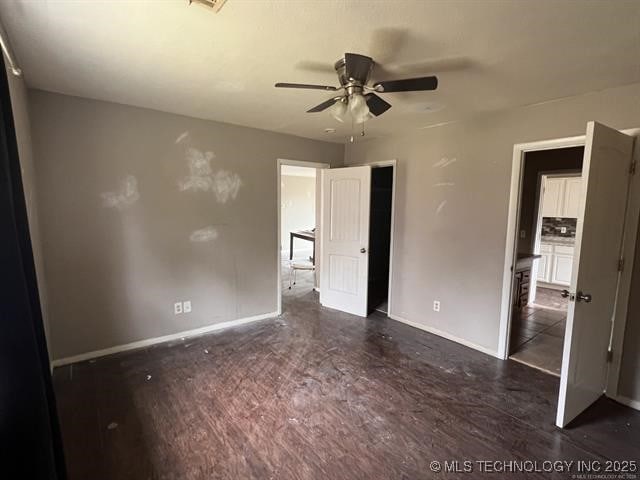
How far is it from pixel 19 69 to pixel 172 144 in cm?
123

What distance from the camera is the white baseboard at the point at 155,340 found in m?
2.92

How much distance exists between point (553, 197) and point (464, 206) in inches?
159

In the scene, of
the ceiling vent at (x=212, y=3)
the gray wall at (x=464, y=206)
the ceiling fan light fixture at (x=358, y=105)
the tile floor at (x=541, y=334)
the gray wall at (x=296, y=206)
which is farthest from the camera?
the gray wall at (x=296, y=206)

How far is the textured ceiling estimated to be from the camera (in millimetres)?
1507

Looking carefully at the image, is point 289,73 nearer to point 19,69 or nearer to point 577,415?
point 19,69

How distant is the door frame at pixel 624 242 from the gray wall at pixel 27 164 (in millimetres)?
3688

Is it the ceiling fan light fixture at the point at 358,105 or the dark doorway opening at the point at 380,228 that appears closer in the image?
the ceiling fan light fixture at the point at 358,105

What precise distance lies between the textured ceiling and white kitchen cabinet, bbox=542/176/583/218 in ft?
13.8

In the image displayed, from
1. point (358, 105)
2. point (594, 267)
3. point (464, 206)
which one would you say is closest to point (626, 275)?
point (594, 267)

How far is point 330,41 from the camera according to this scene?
1790mm

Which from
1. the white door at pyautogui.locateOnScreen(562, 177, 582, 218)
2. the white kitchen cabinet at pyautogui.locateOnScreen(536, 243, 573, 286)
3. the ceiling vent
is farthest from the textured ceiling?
the white kitchen cabinet at pyautogui.locateOnScreen(536, 243, 573, 286)

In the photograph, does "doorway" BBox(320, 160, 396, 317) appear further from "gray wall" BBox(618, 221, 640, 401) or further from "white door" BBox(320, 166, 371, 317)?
"gray wall" BBox(618, 221, 640, 401)

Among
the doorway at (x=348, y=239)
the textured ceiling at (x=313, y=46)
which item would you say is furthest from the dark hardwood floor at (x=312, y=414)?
the textured ceiling at (x=313, y=46)

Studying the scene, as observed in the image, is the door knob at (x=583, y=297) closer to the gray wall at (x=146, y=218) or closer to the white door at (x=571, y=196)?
the gray wall at (x=146, y=218)
